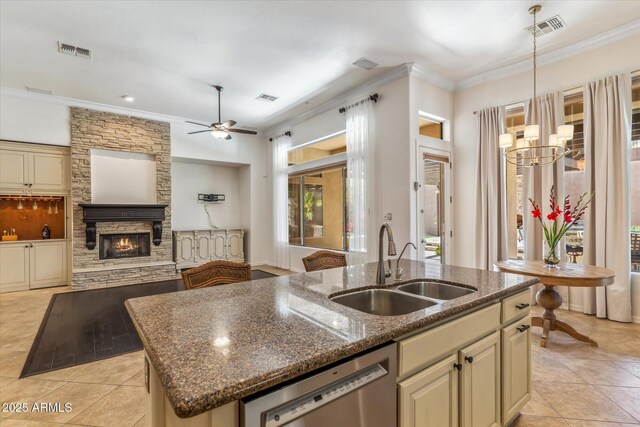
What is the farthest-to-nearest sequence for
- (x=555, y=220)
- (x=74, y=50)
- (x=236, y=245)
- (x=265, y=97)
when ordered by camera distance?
(x=236, y=245)
(x=265, y=97)
(x=74, y=50)
(x=555, y=220)

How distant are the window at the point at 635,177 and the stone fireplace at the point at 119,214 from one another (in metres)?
7.44

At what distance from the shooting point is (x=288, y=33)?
365 cm

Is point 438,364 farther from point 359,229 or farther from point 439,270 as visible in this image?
point 359,229

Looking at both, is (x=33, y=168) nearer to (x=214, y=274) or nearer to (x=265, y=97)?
(x=265, y=97)

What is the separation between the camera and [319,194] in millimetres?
6633

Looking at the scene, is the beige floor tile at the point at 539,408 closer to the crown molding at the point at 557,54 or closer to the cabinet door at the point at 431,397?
the cabinet door at the point at 431,397

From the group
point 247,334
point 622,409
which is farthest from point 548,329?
point 247,334

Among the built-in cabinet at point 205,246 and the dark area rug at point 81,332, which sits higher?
the built-in cabinet at point 205,246

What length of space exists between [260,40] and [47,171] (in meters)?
4.77

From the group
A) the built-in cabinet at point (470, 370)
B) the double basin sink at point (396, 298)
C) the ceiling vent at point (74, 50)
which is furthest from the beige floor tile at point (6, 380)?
the ceiling vent at point (74, 50)

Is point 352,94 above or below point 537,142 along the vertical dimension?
above

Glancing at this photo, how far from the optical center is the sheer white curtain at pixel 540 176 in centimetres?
407

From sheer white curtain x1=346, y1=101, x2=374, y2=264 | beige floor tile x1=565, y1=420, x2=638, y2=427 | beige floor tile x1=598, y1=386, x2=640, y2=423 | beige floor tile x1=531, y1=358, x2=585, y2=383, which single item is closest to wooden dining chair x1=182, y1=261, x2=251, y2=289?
beige floor tile x1=565, y1=420, x2=638, y2=427

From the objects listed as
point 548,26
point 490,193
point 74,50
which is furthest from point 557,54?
point 74,50
